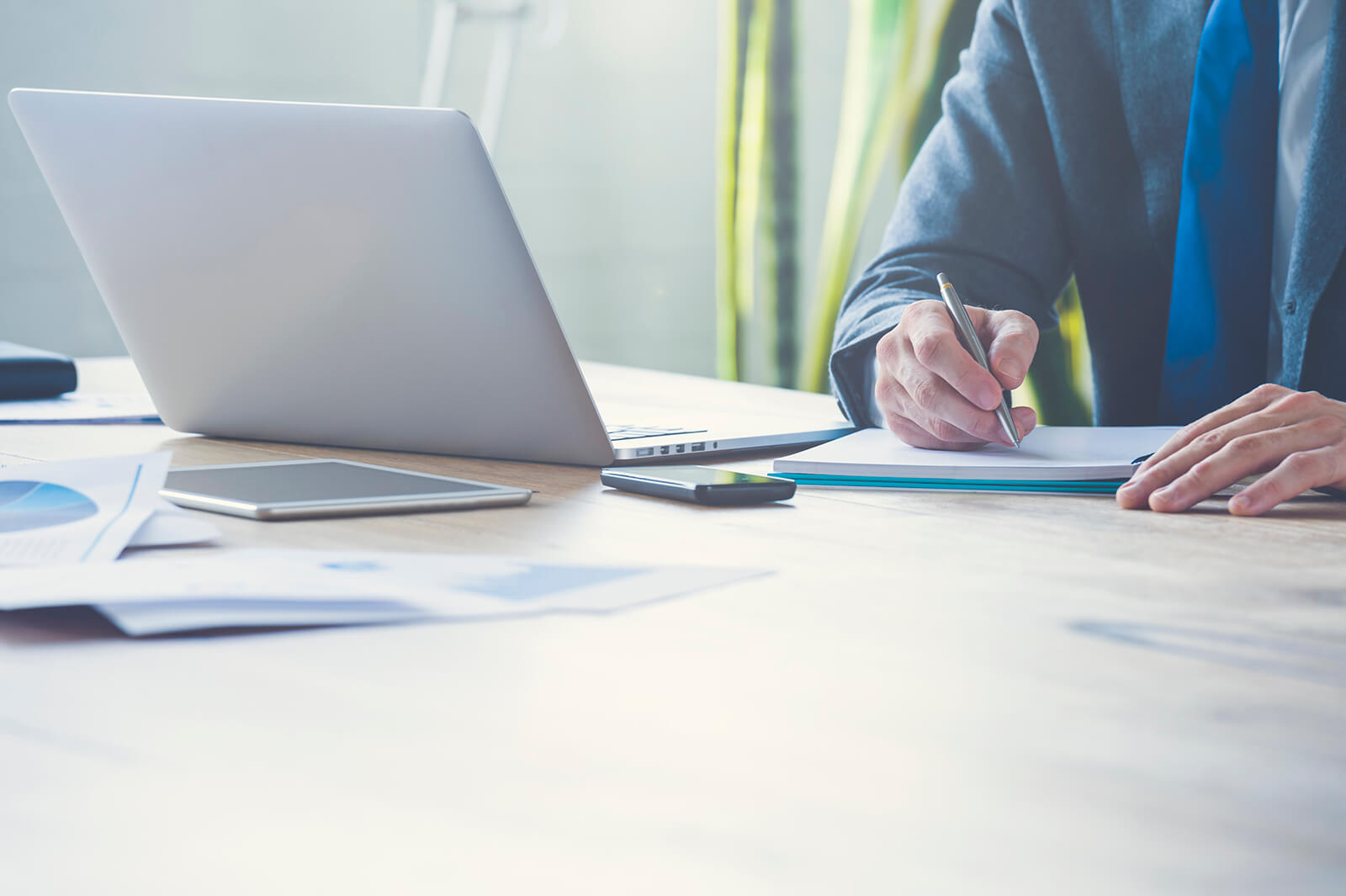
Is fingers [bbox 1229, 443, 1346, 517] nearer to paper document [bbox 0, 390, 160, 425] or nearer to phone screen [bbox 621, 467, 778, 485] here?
phone screen [bbox 621, 467, 778, 485]

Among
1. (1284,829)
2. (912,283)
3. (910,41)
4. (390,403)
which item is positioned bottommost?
(1284,829)

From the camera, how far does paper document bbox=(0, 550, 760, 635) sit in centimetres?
42

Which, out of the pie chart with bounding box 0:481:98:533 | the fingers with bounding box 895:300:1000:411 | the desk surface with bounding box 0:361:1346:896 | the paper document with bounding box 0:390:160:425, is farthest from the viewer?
the paper document with bounding box 0:390:160:425

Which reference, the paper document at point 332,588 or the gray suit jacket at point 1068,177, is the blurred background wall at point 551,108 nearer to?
the gray suit jacket at point 1068,177

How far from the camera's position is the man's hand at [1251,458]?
67 centimetres

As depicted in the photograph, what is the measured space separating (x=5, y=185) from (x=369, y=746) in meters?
3.04

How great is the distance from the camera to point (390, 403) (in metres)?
0.88

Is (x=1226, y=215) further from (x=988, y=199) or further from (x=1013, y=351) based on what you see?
(x=1013, y=351)

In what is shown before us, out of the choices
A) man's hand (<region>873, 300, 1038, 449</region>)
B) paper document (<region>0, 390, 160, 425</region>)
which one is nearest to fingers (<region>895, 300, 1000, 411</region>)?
man's hand (<region>873, 300, 1038, 449</region>)

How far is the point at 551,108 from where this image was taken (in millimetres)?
3736

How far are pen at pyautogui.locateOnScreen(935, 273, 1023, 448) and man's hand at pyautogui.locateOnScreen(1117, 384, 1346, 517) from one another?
12 cm

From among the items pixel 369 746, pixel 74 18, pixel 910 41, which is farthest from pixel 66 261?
pixel 369 746

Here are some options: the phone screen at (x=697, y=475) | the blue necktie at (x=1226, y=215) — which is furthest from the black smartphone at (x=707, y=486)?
the blue necktie at (x=1226, y=215)

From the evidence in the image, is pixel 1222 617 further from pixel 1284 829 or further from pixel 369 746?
pixel 369 746
